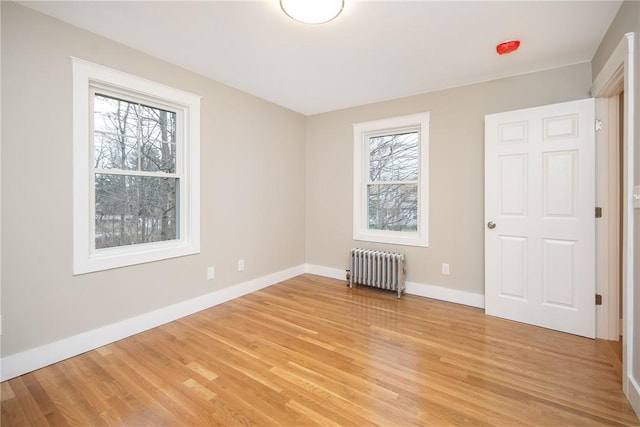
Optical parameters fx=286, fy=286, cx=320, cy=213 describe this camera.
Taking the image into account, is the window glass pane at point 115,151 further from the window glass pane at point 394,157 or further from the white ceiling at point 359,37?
the window glass pane at point 394,157

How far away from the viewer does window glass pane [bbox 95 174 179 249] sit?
246 cm

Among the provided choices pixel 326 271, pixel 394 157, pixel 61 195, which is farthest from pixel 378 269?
pixel 61 195

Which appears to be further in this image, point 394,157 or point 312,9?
point 394,157

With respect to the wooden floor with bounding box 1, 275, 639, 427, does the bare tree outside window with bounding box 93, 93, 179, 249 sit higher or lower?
higher

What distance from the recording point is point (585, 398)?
172 cm

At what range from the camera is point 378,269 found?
3645 millimetres

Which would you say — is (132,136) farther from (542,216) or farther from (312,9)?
(542,216)

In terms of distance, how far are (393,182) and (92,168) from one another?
10.6ft

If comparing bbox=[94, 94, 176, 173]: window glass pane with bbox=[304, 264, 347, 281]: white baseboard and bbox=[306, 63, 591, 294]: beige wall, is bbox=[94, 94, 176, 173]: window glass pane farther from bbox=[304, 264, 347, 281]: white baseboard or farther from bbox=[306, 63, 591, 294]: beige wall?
bbox=[304, 264, 347, 281]: white baseboard

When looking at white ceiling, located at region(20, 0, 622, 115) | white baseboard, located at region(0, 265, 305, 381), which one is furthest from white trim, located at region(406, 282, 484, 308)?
white ceiling, located at region(20, 0, 622, 115)

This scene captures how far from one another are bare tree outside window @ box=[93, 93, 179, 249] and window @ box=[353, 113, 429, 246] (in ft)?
7.70

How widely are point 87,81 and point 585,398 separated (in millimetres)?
4058

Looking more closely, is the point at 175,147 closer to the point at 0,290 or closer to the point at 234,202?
the point at 234,202

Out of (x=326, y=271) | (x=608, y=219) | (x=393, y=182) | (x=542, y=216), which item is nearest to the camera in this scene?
(x=608, y=219)
